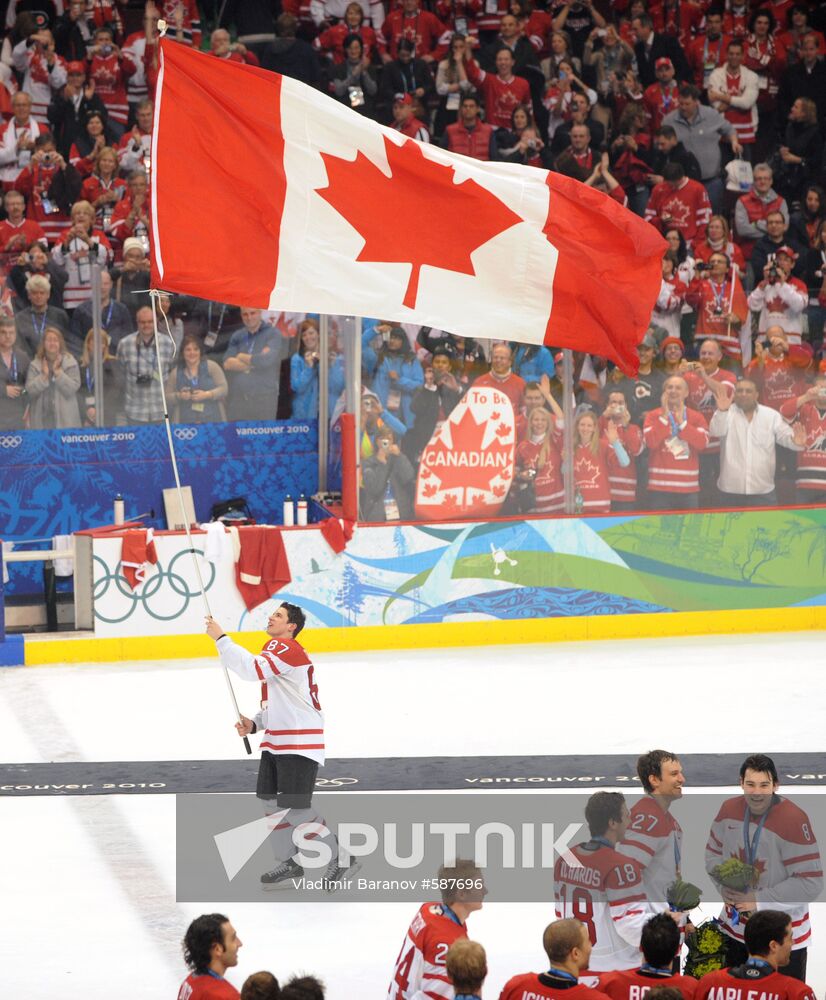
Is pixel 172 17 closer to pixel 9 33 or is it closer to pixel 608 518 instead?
pixel 9 33

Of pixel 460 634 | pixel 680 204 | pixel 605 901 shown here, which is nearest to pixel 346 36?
pixel 680 204

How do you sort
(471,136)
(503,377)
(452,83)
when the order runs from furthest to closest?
(452,83) → (471,136) → (503,377)

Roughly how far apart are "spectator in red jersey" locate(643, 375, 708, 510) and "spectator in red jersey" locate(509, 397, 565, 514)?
0.79 meters

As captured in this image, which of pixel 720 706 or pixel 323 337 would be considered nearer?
pixel 720 706

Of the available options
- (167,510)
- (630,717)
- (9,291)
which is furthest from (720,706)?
(9,291)

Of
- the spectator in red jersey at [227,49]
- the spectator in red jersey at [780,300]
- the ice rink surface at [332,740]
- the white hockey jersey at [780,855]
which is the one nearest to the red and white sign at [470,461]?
the ice rink surface at [332,740]

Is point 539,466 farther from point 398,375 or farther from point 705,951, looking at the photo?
point 705,951

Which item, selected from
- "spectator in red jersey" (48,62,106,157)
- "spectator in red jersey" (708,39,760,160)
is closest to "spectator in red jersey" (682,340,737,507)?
"spectator in red jersey" (708,39,760,160)

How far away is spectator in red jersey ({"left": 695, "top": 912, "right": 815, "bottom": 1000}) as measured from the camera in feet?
17.7

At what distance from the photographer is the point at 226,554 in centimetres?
1370

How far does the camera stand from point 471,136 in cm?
1758

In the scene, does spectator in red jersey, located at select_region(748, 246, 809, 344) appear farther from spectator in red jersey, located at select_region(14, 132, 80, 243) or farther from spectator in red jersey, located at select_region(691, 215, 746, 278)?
spectator in red jersey, located at select_region(14, 132, 80, 243)

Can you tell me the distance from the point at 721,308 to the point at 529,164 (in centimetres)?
362

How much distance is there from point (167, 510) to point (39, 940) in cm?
710
